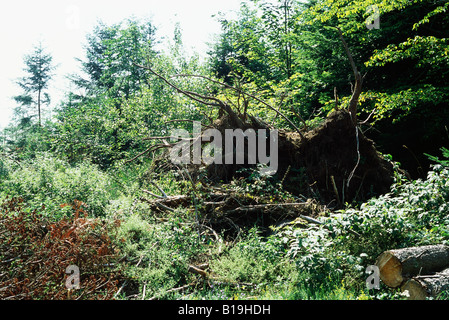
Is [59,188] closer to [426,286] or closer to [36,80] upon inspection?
[426,286]

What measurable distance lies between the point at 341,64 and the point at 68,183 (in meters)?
9.82

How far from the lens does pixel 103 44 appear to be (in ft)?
83.3

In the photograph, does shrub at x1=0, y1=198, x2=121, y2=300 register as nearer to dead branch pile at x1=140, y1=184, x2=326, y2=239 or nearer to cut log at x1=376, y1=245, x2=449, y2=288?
dead branch pile at x1=140, y1=184, x2=326, y2=239

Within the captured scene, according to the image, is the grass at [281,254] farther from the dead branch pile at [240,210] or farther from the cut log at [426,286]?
the dead branch pile at [240,210]

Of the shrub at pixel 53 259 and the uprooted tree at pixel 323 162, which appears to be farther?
the uprooted tree at pixel 323 162

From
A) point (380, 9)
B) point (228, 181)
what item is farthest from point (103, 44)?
point (228, 181)

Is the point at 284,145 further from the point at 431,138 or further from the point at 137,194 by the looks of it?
the point at 431,138

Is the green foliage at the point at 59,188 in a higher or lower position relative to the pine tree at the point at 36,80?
lower

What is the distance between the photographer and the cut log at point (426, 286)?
11.8ft

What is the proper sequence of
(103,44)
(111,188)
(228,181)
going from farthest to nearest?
(103,44)
(111,188)
(228,181)

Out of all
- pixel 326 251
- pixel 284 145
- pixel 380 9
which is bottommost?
pixel 326 251

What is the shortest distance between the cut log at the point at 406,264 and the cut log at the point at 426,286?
0.10 metres

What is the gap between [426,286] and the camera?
3633 millimetres

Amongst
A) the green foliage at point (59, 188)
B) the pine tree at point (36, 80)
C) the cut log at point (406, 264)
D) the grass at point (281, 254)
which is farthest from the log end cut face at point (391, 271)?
the pine tree at point (36, 80)
